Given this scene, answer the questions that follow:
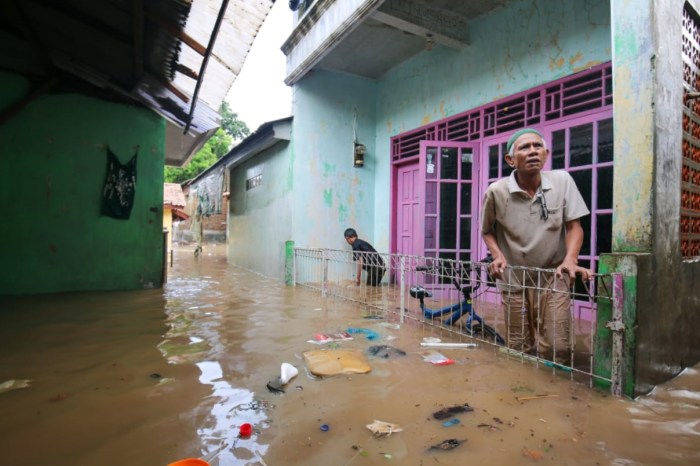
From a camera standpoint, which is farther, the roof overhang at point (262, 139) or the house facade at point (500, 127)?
the roof overhang at point (262, 139)

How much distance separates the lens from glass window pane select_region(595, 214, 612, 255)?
5.00m

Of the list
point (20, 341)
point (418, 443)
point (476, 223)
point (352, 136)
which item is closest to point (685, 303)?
point (418, 443)

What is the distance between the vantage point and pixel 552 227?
10.8 ft

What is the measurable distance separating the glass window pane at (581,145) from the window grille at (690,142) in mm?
1770

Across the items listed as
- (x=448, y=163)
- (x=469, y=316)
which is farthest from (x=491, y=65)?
(x=469, y=316)

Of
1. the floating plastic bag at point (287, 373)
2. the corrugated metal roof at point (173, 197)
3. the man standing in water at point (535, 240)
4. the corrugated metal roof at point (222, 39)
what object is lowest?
the floating plastic bag at point (287, 373)

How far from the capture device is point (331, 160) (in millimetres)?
9016

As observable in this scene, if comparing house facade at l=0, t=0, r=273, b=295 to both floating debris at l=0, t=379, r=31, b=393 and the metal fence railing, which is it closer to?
floating debris at l=0, t=379, r=31, b=393

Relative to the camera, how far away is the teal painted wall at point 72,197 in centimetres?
643

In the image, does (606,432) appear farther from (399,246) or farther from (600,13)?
(399,246)

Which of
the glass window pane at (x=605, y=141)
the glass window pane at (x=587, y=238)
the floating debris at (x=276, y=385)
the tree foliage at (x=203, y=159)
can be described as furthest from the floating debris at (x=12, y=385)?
the tree foliage at (x=203, y=159)

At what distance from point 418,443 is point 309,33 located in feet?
26.5

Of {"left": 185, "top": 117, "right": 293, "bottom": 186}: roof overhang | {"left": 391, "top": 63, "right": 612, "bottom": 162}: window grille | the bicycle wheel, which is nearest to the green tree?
{"left": 185, "top": 117, "right": 293, "bottom": 186}: roof overhang

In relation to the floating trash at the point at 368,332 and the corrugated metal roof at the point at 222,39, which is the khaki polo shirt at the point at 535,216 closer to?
the floating trash at the point at 368,332
